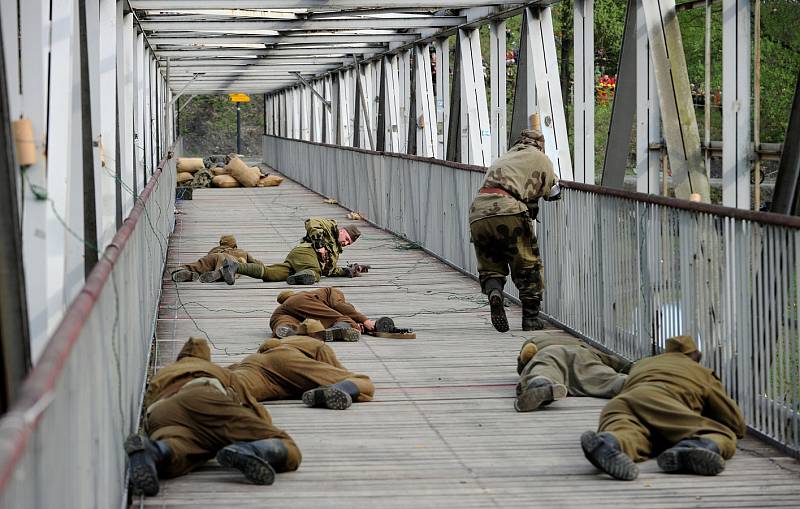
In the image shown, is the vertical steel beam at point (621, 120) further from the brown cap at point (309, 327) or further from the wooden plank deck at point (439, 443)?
the brown cap at point (309, 327)

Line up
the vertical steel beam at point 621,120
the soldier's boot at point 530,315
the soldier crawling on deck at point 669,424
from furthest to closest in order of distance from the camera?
1. the vertical steel beam at point 621,120
2. the soldier's boot at point 530,315
3. the soldier crawling on deck at point 669,424

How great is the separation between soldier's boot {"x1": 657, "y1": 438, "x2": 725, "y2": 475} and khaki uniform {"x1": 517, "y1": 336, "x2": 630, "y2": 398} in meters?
1.75

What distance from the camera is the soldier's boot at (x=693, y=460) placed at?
625cm

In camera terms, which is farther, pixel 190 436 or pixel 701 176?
pixel 701 176

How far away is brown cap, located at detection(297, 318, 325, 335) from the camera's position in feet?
33.4

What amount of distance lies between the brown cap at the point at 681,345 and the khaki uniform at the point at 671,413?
0.67ft

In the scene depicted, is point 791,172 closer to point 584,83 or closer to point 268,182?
point 584,83

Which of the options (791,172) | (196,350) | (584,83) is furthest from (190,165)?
(196,350)

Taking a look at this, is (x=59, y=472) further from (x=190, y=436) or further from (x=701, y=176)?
(x=701, y=176)

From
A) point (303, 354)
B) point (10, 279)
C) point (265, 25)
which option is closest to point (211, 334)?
point (303, 354)

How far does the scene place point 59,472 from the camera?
3.56m

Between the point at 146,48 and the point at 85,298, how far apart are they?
71.1ft

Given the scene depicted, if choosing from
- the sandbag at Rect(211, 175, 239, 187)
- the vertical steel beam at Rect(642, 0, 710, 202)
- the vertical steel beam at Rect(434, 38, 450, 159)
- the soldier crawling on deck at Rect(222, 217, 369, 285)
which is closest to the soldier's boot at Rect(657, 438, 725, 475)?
the vertical steel beam at Rect(642, 0, 710, 202)

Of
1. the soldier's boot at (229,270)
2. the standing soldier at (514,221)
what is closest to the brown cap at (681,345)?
the standing soldier at (514,221)
